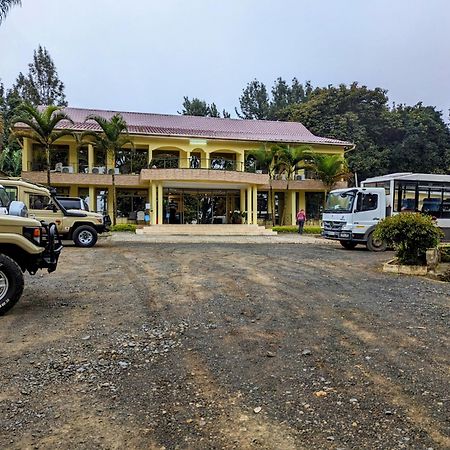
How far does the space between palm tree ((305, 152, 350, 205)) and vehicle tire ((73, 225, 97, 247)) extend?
18.5 metres

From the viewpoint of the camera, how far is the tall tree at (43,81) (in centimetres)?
4775

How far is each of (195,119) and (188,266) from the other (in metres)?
26.5

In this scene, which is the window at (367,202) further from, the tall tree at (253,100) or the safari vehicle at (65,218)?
the tall tree at (253,100)

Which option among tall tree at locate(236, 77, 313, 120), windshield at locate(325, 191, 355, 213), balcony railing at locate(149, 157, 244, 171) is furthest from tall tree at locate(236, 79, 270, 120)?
windshield at locate(325, 191, 355, 213)

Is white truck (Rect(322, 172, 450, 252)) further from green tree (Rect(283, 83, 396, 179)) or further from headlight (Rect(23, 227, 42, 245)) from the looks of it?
green tree (Rect(283, 83, 396, 179))

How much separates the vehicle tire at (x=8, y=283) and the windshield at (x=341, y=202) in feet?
43.5

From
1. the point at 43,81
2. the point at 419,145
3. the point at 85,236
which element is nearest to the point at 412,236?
the point at 85,236

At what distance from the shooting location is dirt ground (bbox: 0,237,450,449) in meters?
2.74

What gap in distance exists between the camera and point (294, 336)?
474 cm

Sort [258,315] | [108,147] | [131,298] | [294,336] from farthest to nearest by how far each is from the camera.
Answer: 1. [108,147]
2. [131,298]
3. [258,315]
4. [294,336]

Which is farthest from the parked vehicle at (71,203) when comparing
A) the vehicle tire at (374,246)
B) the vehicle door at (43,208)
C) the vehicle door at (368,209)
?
the vehicle tire at (374,246)

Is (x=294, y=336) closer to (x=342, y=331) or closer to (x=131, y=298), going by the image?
(x=342, y=331)

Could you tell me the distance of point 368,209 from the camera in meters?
16.4

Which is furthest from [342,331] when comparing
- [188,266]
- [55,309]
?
[188,266]
